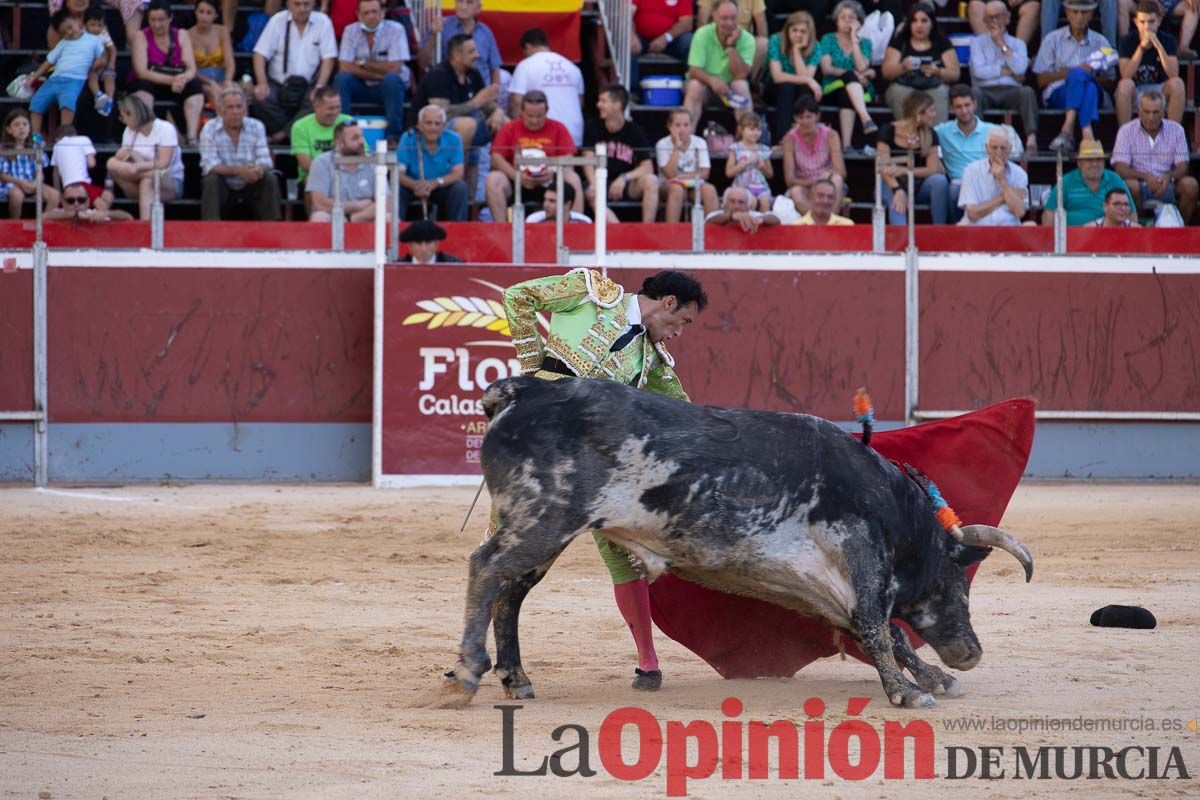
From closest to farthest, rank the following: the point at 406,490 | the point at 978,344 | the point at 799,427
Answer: the point at 799,427 → the point at 406,490 → the point at 978,344

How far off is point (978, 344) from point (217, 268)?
16.8 feet

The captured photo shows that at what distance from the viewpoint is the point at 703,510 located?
482 cm

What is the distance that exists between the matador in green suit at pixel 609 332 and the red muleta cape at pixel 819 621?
0.20 metres

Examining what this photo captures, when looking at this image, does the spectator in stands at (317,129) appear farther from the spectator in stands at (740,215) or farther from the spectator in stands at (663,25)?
the spectator in stands at (663,25)

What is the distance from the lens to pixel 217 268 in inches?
422

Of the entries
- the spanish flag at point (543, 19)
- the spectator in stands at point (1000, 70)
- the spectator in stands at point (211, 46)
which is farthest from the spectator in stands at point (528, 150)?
the spectator in stands at point (1000, 70)

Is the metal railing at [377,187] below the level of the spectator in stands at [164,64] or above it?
below

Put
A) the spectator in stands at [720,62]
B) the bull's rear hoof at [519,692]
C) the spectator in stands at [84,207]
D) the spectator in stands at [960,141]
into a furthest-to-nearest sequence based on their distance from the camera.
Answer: the spectator in stands at [720,62]
the spectator in stands at [960,141]
the spectator in stands at [84,207]
the bull's rear hoof at [519,692]

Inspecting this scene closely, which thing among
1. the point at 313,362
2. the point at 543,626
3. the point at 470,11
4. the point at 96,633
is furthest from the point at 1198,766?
the point at 470,11

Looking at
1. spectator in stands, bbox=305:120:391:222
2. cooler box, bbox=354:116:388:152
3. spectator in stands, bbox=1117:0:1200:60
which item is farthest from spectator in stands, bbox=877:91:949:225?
cooler box, bbox=354:116:388:152

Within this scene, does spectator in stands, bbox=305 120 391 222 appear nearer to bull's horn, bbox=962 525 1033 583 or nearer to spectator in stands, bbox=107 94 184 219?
spectator in stands, bbox=107 94 184 219

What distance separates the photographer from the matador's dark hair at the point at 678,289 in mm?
5273

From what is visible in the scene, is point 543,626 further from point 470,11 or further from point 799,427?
point 470,11

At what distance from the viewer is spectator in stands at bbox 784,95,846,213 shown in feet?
38.8
